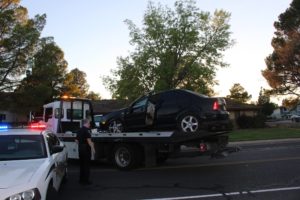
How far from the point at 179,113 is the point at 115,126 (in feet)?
8.85

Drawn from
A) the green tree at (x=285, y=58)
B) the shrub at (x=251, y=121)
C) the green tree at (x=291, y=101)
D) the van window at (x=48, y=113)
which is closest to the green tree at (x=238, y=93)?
the green tree at (x=291, y=101)

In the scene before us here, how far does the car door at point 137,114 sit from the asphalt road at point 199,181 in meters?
1.39

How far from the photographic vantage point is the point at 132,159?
559 inches

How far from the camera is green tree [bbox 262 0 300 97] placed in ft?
190

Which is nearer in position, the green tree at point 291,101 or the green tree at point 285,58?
the green tree at point 285,58

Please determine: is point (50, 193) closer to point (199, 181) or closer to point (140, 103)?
point (199, 181)

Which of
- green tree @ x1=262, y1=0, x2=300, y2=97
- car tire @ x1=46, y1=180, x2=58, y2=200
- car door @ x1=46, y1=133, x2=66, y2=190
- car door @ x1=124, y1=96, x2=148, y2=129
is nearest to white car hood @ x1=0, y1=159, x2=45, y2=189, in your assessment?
car tire @ x1=46, y1=180, x2=58, y2=200

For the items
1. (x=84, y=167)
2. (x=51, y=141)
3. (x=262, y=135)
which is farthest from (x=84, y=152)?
(x=262, y=135)

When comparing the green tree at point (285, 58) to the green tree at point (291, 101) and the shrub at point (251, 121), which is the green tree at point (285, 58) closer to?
the green tree at point (291, 101)

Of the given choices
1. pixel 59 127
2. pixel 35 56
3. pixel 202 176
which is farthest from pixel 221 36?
pixel 202 176

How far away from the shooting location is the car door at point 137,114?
1448cm

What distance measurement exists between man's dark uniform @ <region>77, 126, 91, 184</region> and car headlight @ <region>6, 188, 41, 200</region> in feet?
16.1

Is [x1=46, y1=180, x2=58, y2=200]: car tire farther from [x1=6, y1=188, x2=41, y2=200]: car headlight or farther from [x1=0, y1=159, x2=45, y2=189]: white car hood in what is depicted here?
[x1=6, y1=188, x2=41, y2=200]: car headlight

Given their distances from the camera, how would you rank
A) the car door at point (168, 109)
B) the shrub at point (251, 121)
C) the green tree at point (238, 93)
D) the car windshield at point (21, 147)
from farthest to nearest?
1. the green tree at point (238, 93)
2. the shrub at point (251, 121)
3. the car door at point (168, 109)
4. the car windshield at point (21, 147)
